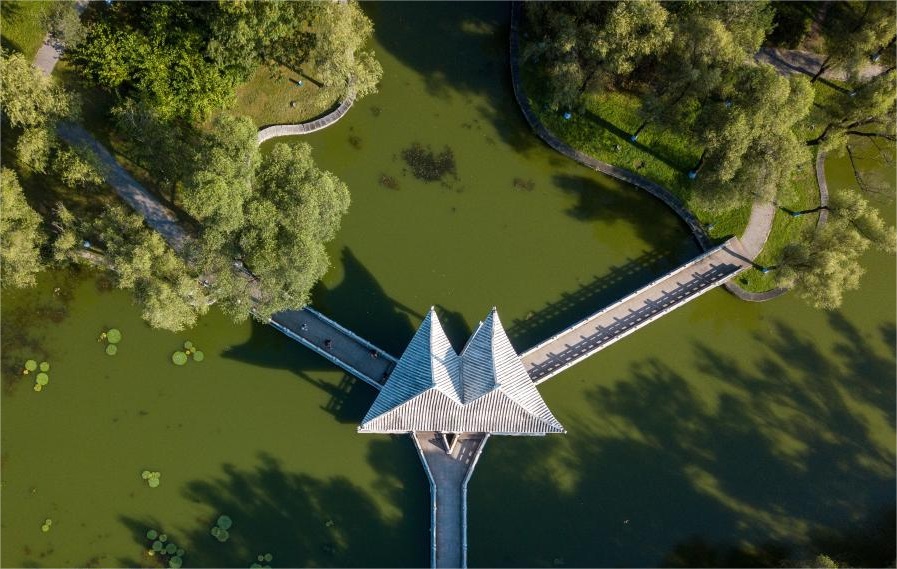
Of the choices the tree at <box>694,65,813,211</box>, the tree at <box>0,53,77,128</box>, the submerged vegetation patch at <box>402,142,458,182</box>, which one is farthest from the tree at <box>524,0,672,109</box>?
the tree at <box>0,53,77,128</box>

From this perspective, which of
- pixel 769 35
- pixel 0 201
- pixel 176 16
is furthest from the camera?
pixel 769 35

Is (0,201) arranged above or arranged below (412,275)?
below

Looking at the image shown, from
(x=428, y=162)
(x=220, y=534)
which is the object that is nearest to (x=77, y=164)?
(x=428, y=162)

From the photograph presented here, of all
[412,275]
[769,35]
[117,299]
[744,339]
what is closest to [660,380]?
[744,339]

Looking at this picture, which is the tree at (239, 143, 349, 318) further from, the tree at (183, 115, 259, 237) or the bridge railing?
the bridge railing

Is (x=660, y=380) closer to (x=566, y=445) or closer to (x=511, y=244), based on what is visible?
(x=566, y=445)

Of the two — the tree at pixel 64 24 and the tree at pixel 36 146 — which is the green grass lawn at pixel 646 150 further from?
the tree at pixel 36 146

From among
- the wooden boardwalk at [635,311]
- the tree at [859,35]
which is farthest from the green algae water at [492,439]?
the tree at [859,35]
